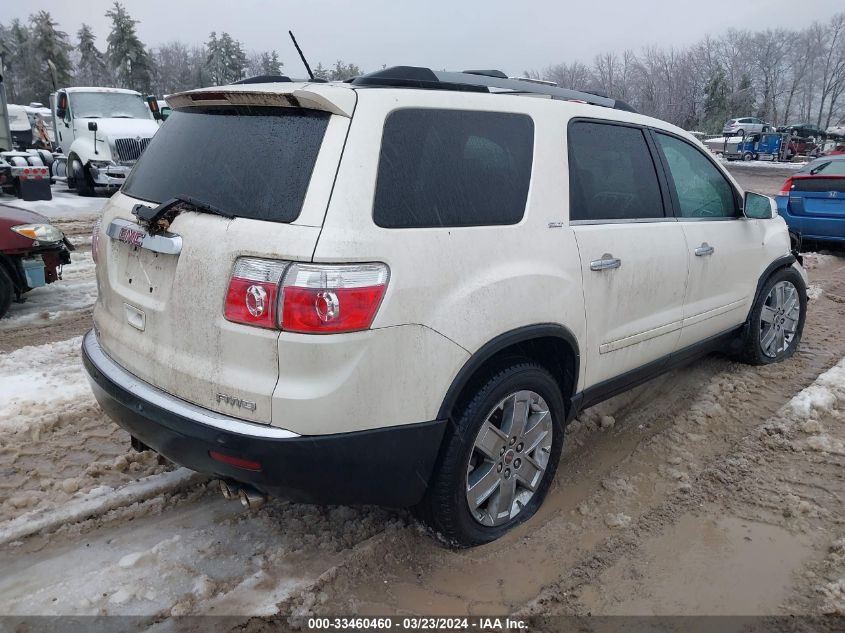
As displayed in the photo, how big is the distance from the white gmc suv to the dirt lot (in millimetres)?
304

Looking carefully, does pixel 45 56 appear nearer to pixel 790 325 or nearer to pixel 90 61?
pixel 90 61

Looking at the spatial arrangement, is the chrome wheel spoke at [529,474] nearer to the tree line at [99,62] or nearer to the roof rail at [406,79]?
the roof rail at [406,79]

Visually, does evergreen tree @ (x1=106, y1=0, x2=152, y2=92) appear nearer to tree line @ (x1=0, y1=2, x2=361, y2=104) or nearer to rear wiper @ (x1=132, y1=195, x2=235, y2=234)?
tree line @ (x1=0, y1=2, x2=361, y2=104)

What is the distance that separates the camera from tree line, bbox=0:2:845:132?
2566 inches

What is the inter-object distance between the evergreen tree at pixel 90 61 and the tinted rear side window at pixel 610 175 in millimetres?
89008

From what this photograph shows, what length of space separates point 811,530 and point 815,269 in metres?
6.99

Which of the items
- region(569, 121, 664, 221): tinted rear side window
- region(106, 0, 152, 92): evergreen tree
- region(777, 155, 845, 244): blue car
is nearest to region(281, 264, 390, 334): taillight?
region(569, 121, 664, 221): tinted rear side window

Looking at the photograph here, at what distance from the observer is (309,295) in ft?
7.00

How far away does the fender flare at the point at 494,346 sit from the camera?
8.09 feet

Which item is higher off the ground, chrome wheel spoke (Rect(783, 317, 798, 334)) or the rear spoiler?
the rear spoiler

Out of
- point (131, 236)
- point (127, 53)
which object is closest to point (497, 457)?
point (131, 236)

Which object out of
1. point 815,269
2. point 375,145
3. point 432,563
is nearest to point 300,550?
point 432,563

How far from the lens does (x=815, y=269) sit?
28.8ft

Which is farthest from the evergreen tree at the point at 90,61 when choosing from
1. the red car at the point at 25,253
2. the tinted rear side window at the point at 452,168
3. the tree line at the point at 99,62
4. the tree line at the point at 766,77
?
the tinted rear side window at the point at 452,168
